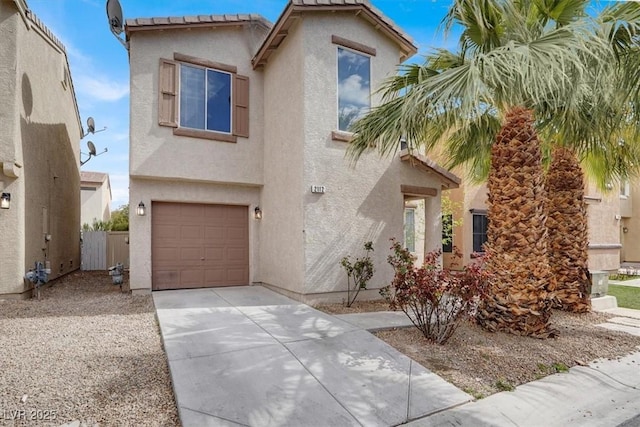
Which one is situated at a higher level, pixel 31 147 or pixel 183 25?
pixel 183 25

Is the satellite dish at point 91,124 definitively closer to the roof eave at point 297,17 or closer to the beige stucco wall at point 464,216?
the roof eave at point 297,17

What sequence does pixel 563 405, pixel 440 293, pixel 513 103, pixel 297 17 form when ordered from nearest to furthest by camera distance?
pixel 563 405 < pixel 440 293 < pixel 513 103 < pixel 297 17

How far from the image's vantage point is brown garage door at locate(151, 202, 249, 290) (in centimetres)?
1042

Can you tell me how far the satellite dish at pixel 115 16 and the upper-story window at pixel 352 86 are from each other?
6.45 meters

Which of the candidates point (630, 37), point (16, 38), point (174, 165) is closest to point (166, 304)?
point (174, 165)

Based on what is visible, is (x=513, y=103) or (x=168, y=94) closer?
(x=513, y=103)

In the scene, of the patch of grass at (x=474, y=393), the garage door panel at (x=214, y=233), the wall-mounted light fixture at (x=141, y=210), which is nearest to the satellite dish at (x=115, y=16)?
the wall-mounted light fixture at (x=141, y=210)

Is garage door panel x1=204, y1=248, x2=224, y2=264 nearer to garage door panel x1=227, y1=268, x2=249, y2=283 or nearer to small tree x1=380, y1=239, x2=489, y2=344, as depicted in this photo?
garage door panel x1=227, y1=268, x2=249, y2=283

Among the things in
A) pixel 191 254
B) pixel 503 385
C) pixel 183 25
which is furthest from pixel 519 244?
pixel 183 25

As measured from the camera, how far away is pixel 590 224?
1881 cm

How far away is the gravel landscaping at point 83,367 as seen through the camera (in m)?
3.83

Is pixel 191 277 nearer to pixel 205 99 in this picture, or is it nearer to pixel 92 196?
pixel 205 99

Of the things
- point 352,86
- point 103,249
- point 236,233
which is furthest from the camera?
point 103,249

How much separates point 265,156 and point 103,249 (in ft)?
35.2
